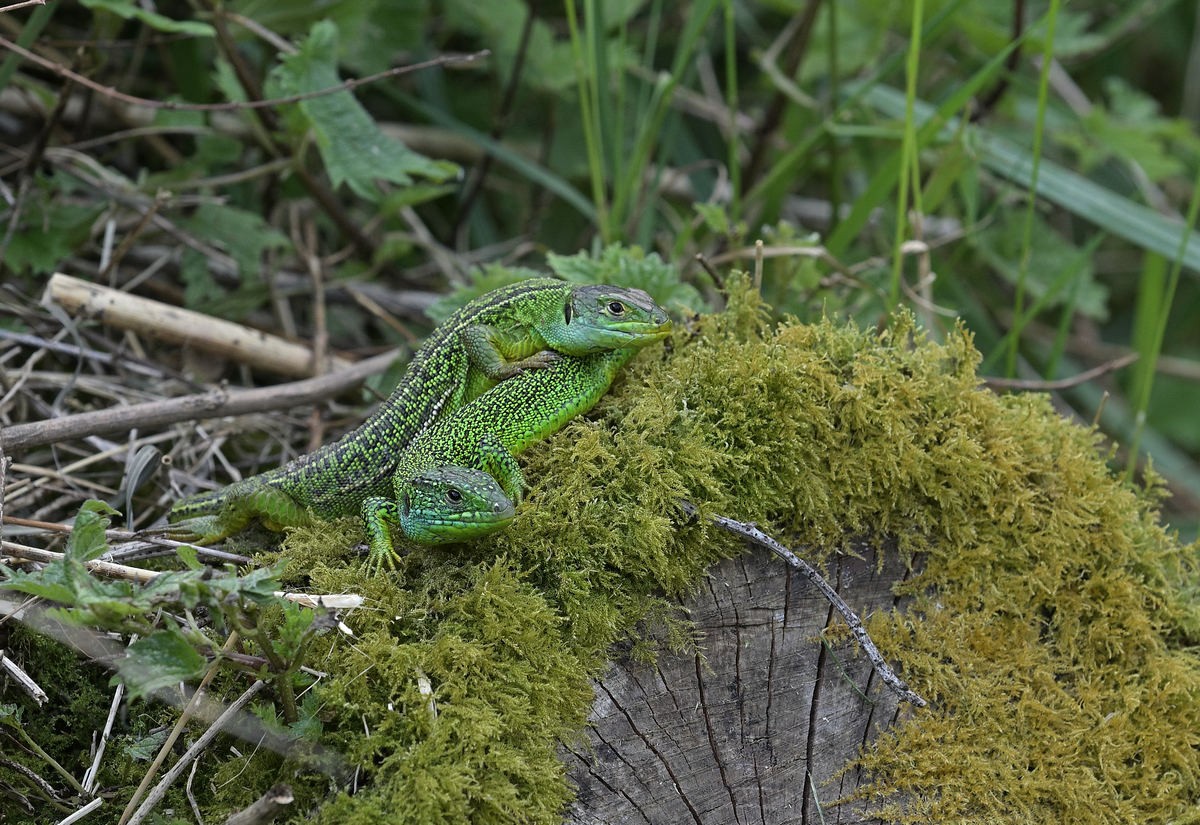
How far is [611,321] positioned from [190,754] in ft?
6.43

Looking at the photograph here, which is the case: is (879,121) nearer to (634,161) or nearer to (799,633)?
(634,161)

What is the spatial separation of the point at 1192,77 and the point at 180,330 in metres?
8.38

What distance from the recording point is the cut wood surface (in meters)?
4.51

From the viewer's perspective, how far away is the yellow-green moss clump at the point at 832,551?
2.79 m

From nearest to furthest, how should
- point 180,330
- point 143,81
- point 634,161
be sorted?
point 180,330, point 634,161, point 143,81

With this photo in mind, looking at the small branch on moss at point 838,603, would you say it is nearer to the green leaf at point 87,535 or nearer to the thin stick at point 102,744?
the green leaf at point 87,535

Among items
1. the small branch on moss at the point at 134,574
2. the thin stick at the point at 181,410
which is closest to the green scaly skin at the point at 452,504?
the small branch on moss at the point at 134,574

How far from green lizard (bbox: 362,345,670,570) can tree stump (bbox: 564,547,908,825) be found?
2.59 ft

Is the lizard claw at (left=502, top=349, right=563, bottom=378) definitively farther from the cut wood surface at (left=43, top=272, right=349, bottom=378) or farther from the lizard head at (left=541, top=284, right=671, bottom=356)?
the cut wood surface at (left=43, top=272, right=349, bottom=378)

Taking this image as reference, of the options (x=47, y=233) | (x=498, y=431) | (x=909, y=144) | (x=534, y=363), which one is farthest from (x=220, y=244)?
(x=909, y=144)

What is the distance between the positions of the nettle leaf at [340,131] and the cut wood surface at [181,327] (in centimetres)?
100

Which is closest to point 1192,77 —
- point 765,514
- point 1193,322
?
point 1193,322

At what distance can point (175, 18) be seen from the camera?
20.6 feet

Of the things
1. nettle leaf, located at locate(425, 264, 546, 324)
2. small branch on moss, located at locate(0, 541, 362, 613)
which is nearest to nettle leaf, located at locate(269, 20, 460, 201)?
nettle leaf, located at locate(425, 264, 546, 324)
